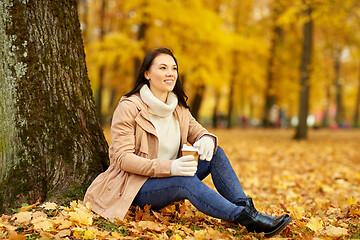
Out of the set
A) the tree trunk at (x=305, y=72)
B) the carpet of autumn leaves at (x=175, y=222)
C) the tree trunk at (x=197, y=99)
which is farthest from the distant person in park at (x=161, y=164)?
the tree trunk at (x=197, y=99)

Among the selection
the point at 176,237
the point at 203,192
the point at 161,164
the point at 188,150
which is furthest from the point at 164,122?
the point at 176,237

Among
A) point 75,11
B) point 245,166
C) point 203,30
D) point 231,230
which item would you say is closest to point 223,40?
point 203,30

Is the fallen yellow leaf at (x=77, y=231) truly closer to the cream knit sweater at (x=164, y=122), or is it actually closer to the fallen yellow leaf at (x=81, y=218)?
the fallen yellow leaf at (x=81, y=218)

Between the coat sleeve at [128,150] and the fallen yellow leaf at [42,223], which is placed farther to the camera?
the coat sleeve at [128,150]

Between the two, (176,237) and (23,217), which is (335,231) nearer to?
(176,237)

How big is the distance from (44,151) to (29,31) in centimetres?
101

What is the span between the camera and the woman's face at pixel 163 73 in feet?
10.5

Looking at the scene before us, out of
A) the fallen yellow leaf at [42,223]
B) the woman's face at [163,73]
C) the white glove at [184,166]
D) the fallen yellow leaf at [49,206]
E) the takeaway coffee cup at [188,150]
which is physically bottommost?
the fallen yellow leaf at [42,223]

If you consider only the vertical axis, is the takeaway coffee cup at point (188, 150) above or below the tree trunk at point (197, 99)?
above

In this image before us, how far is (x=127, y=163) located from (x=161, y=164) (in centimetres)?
25

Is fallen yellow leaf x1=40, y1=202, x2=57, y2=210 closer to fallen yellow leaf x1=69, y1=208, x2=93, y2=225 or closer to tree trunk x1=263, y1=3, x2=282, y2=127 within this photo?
fallen yellow leaf x1=69, y1=208, x2=93, y2=225

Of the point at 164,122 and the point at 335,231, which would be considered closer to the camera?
the point at 335,231

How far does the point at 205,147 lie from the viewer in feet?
10.1

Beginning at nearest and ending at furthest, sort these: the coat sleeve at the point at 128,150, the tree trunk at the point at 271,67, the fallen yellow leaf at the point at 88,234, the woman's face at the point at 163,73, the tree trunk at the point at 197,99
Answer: the fallen yellow leaf at the point at 88,234 → the coat sleeve at the point at 128,150 → the woman's face at the point at 163,73 → the tree trunk at the point at 197,99 → the tree trunk at the point at 271,67
